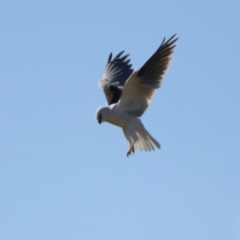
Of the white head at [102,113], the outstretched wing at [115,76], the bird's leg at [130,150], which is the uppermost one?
the outstretched wing at [115,76]

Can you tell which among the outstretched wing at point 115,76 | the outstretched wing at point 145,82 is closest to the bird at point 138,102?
the outstretched wing at point 145,82

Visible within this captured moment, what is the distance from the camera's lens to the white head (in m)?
13.8

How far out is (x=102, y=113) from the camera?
1384 centimetres

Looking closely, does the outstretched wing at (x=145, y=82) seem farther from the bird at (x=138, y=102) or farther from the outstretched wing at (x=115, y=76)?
the outstretched wing at (x=115, y=76)

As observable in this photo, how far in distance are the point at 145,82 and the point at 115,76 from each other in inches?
102

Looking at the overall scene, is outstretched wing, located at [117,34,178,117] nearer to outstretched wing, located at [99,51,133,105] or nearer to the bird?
the bird

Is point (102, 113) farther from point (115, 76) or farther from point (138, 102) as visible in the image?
point (115, 76)

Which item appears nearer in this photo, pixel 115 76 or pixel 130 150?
pixel 130 150

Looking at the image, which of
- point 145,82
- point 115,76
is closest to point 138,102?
point 145,82

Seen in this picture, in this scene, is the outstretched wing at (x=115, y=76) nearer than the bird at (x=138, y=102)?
No

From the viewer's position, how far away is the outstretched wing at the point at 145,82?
1366 cm

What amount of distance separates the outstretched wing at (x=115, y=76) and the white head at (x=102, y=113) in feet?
3.24

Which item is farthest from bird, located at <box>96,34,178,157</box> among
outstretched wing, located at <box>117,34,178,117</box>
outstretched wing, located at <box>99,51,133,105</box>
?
outstretched wing, located at <box>99,51,133,105</box>

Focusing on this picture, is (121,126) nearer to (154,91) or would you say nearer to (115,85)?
(154,91)
